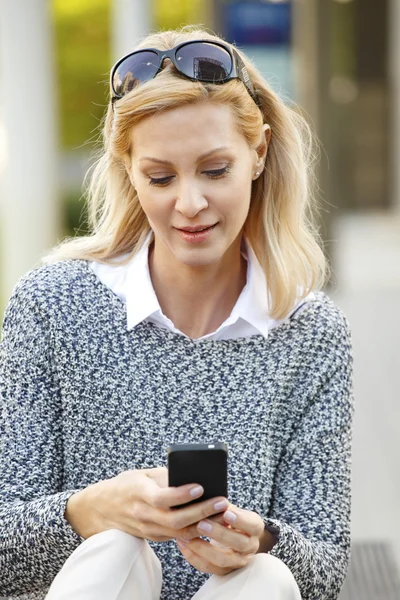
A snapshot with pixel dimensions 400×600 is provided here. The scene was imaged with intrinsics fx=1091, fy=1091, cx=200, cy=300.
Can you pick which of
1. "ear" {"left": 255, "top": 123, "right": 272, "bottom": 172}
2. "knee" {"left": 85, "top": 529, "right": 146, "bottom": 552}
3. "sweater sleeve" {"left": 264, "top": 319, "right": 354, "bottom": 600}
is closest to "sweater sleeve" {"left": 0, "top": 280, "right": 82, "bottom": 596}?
"knee" {"left": 85, "top": 529, "right": 146, "bottom": 552}

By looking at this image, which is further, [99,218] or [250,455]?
[99,218]

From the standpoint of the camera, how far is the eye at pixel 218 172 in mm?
2258

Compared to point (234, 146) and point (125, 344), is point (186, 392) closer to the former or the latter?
point (125, 344)

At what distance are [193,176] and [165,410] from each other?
0.51 metres

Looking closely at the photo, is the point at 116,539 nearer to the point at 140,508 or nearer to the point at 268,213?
the point at 140,508

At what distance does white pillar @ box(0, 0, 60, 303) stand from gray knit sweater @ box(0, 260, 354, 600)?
21.0ft

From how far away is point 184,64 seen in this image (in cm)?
225

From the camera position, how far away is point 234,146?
2.29 meters

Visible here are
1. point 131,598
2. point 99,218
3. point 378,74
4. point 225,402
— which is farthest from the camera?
point 378,74

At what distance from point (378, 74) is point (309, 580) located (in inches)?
820

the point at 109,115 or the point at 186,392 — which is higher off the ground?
the point at 109,115

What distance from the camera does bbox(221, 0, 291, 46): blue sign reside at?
9828mm

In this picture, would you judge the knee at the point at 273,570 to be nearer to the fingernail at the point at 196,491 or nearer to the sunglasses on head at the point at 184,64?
the fingernail at the point at 196,491

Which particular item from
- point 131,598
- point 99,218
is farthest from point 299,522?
point 99,218
